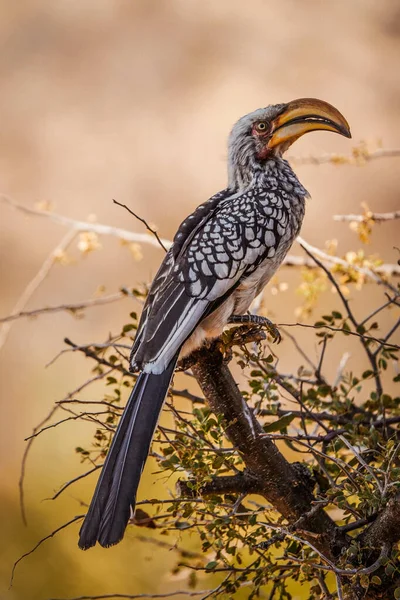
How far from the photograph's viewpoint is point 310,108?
80.4 inches

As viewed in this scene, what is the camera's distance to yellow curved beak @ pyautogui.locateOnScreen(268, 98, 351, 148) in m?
1.98

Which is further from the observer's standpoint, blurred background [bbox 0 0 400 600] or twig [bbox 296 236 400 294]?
blurred background [bbox 0 0 400 600]

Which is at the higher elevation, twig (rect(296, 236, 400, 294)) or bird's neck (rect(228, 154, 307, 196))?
bird's neck (rect(228, 154, 307, 196))

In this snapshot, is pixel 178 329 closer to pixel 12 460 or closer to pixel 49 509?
pixel 49 509

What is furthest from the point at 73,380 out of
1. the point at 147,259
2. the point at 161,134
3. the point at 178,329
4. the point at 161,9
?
the point at 178,329

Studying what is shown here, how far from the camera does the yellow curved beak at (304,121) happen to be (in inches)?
78.1

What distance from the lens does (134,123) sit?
5.07 meters

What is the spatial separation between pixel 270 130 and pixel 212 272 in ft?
1.85

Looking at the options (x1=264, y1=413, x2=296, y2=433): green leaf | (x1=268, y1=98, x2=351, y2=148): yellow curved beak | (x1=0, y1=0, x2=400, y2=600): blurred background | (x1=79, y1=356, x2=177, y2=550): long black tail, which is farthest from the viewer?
(x1=0, y1=0, x2=400, y2=600): blurred background

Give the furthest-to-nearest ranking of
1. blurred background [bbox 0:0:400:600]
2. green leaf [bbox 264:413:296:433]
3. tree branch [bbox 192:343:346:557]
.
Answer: blurred background [bbox 0:0:400:600] → green leaf [bbox 264:413:296:433] → tree branch [bbox 192:343:346:557]

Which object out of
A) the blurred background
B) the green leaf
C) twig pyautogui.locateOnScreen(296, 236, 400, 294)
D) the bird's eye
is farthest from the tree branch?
the blurred background

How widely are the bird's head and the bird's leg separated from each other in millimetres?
483

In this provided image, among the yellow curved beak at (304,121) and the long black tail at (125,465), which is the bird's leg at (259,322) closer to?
the long black tail at (125,465)

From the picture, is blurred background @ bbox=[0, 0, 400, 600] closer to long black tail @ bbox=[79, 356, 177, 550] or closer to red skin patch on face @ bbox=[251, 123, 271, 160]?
red skin patch on face @ bbox=[251, 123, 271, 160]
